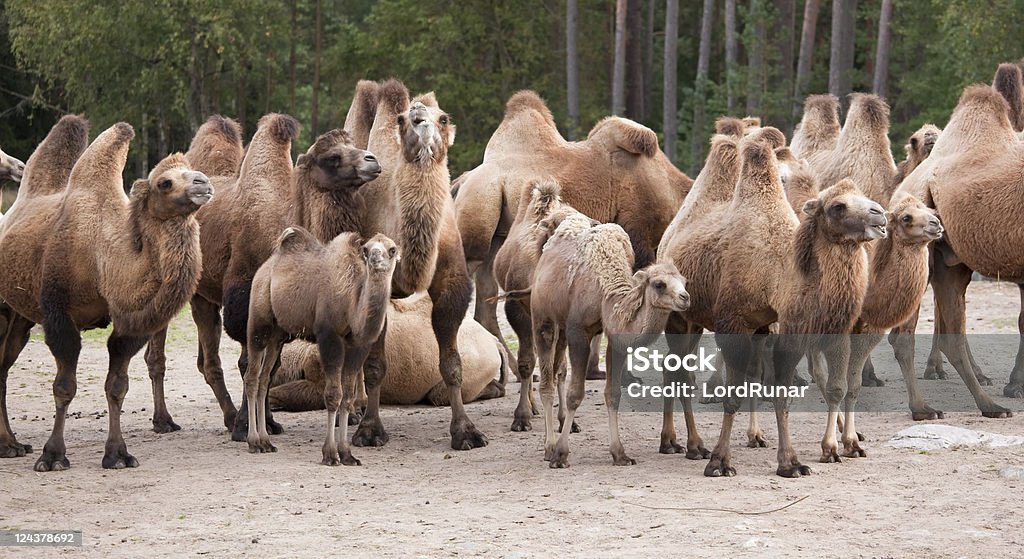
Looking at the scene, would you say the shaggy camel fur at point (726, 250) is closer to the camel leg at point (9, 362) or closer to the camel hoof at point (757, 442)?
the camel hoof at point (757, 442)

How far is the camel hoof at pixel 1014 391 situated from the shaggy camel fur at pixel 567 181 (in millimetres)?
2999

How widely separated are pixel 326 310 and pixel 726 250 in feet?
7.75

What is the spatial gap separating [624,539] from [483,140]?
2841 centimetres

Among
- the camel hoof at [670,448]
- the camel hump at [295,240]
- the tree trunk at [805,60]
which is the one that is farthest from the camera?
the tree trunk at [805,60]

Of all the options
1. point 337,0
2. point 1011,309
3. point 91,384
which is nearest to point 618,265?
point 91,384

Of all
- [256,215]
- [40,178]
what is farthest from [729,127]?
[40,178]

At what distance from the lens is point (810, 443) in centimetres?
865

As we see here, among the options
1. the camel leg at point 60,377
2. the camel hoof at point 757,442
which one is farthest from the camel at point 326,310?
the camel hoof at point 757,442

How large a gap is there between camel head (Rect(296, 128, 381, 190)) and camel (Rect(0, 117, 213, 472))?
3.16 feet

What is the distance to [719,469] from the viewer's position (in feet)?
24.8

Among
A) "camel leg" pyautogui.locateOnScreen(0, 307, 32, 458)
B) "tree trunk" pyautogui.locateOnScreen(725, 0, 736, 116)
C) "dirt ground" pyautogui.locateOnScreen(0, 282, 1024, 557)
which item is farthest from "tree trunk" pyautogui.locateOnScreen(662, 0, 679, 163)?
"camel leg" pyautogui.locateOnScreen(0, 307, 32, 458)

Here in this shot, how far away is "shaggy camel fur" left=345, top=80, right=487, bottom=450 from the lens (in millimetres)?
8680

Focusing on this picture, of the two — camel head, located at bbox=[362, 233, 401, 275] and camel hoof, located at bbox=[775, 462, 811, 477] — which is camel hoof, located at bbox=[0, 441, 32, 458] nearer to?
camel head, located at bbox=[362, 233, 401, 275]

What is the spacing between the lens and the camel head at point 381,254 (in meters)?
7.84
